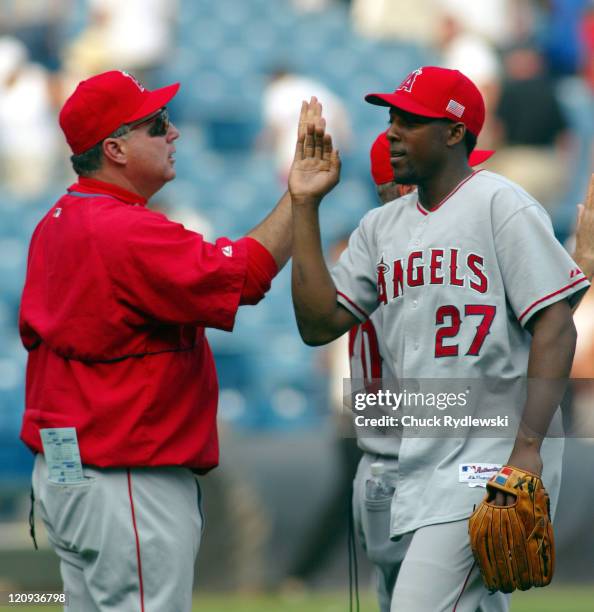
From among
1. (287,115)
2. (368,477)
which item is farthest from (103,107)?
(287,115)

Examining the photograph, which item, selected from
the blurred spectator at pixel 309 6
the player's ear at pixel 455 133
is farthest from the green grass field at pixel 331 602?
the blurred spectator at pixel 309 6

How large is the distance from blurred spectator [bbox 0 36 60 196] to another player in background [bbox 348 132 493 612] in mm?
7267

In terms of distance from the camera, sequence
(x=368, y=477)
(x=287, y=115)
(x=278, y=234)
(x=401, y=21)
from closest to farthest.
Result: (x=278, y=234) → (x=368, y=477) → (x=287, y=115) → (x=401, y=21)

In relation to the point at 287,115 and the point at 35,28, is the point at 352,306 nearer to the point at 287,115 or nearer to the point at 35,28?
the point at 287,115

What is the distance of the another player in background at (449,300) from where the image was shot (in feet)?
10.2

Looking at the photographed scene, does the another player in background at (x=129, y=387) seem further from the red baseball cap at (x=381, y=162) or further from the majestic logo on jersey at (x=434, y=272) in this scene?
the red baseball cap at (x=381, y=162)

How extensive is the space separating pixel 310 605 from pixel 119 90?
3.85 metres

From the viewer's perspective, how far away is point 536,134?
35.4ft

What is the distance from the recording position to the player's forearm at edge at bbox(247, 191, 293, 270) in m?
3.45

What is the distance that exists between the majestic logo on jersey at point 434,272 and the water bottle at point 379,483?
1.78 feet

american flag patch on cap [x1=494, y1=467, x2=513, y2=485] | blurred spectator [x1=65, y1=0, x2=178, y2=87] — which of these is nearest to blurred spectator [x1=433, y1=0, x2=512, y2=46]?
blurred spectator [x1=65, y1=0, x2=178, y2=87]

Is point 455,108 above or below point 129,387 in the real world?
above

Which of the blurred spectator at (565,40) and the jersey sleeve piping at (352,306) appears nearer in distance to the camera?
the jersey sleeve piping at (352,306)

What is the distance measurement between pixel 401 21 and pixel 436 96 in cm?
1028
